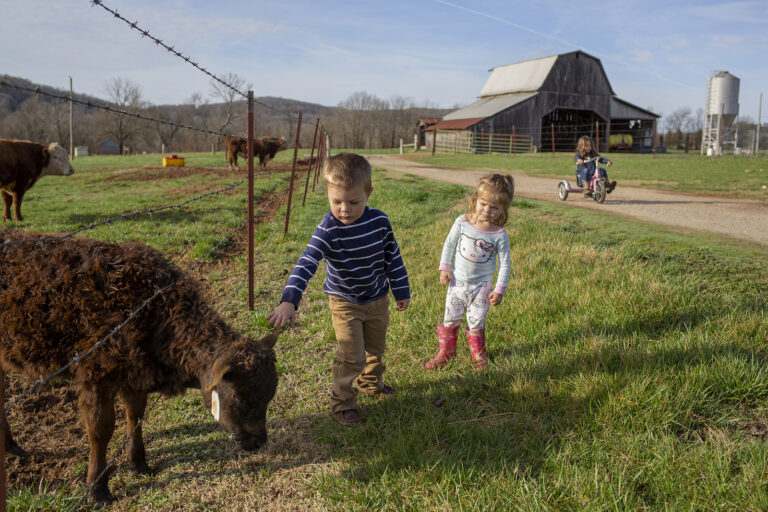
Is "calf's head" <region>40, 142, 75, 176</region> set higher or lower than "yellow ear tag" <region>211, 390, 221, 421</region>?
higher

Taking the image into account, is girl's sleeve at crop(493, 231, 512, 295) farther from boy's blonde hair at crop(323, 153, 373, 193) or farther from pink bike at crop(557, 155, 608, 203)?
pink bike at crop(557, 155, 608, 203)

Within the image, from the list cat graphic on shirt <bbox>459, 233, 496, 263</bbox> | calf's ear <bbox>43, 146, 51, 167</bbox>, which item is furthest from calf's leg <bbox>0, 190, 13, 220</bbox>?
cat graphic on shirt <bbox>459, 233, 496, 263</bbox>

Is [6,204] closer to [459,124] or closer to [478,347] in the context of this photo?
[478,347]

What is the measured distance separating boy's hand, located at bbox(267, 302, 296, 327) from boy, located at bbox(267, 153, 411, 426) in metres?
0.21

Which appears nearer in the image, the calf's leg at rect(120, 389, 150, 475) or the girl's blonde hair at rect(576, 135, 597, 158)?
the calf's leg at rect(120, 389, 150, 475)

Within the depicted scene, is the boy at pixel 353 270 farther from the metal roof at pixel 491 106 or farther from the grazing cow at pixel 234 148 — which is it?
the metal roof at pixel 491 106

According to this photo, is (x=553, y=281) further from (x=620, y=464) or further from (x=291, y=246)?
(x=291, y=246)

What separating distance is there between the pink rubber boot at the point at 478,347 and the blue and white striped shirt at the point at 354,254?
947 mm

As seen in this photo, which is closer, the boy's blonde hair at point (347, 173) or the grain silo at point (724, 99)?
the boy's blonde hair at point (347, 173)

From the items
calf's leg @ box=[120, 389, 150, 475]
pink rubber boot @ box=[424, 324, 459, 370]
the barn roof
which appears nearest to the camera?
calf's leg @ box=[120, 389, 150, 475]

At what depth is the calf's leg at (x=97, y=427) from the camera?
2557mm

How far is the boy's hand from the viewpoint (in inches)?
103

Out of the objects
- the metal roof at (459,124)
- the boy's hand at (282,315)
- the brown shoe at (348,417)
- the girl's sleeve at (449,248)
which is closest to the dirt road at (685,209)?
the girl's sleeve at (449,248)

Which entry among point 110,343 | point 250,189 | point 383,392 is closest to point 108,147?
point 250,189
